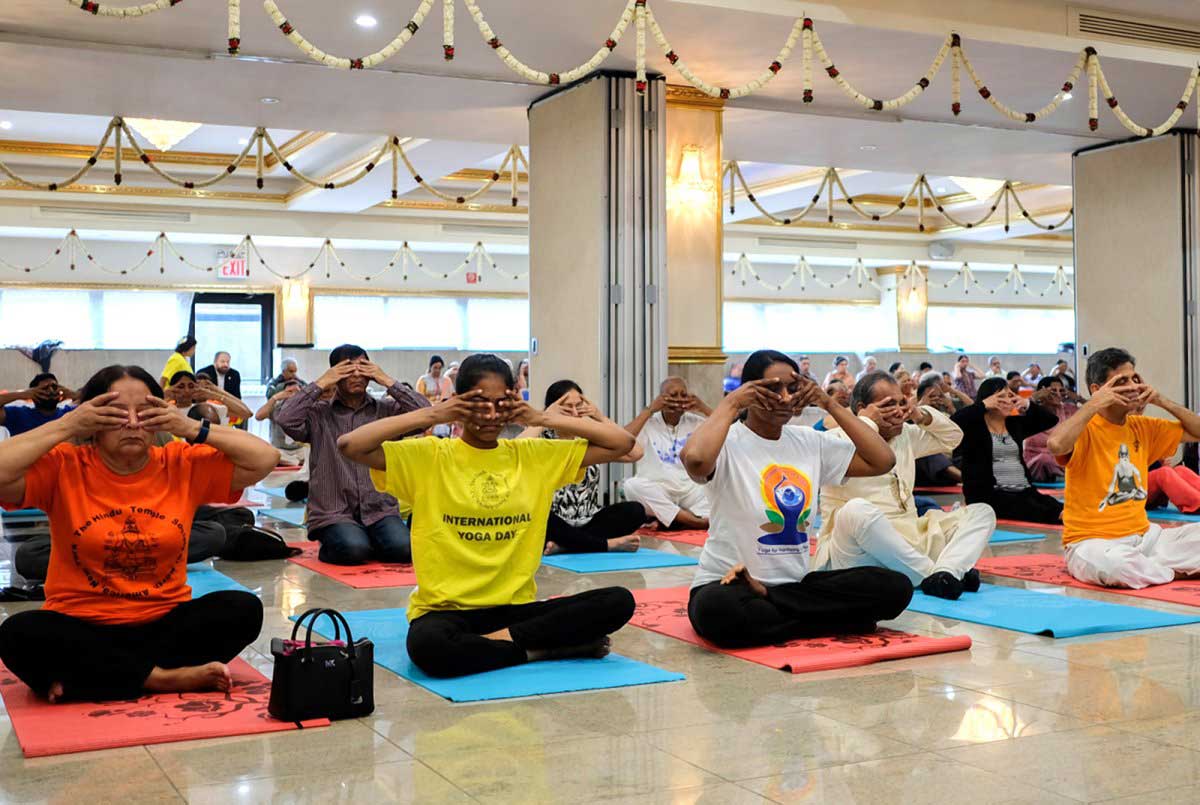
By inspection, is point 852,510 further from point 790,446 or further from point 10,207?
point 10,207

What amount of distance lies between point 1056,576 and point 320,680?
386cm

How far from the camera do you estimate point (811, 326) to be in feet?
73.5

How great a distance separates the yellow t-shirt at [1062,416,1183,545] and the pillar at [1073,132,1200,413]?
5.69 m

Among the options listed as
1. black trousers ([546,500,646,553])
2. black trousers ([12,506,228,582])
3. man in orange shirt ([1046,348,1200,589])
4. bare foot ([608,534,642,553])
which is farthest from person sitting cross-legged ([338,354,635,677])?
bare foot ([608,534,642,553])

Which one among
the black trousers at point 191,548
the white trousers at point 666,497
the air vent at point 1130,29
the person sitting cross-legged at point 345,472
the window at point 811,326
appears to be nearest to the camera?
the black trousers at point 191,548

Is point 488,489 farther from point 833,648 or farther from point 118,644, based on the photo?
point 833,648

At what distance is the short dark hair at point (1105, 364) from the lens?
17.9ft

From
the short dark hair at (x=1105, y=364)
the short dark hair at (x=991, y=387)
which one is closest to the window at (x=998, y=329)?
the short dark hair at (x=991, y=387)

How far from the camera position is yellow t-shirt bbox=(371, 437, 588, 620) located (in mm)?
3836

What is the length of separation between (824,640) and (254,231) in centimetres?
1385

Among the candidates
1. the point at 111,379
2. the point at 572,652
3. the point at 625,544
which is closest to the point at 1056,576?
the point at 625,544

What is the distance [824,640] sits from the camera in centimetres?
433

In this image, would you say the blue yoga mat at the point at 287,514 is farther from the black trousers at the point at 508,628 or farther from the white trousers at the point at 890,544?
the black trousers at the point at 508,628

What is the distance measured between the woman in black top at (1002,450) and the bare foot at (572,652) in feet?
11.3
